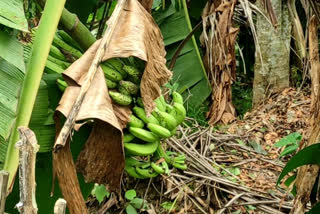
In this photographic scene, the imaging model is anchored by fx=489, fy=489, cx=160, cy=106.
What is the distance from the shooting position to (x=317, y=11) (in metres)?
1.36

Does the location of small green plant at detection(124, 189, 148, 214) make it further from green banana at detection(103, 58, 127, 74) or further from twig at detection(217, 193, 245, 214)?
green banana at detection(103, 58, 127, 74)

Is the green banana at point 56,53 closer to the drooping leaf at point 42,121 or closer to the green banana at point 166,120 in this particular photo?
the drooping leaf at point 42,121

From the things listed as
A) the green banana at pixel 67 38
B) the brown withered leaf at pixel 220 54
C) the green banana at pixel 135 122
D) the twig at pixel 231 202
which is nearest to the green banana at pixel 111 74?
the green banana at pixel 135 122

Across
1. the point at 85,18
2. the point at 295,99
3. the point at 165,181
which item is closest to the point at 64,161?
the point at 85,18

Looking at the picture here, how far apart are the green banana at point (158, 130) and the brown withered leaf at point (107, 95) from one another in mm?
149

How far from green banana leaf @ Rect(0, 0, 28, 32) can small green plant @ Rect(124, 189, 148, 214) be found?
1.20m

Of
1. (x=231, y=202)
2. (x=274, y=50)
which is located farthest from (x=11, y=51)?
(x=274, y=50)

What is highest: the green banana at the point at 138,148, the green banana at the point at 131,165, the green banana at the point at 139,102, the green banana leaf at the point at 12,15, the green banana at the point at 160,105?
the green banana leaf at the point at 12,15

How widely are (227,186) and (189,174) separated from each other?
0.18 m

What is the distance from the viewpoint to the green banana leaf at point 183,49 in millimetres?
3000

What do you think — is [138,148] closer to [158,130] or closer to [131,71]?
[158,130]

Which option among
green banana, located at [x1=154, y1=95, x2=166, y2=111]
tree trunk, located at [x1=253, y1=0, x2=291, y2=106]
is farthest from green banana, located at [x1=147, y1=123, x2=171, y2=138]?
tree trunk, located at [x1=253, y1=0, x2=291, y2=106]

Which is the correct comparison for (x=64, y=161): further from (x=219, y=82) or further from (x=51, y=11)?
(x=219, y=82)

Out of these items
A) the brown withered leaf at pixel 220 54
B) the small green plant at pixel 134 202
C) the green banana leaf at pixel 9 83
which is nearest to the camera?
the green banana leaf at pixel 9 83
